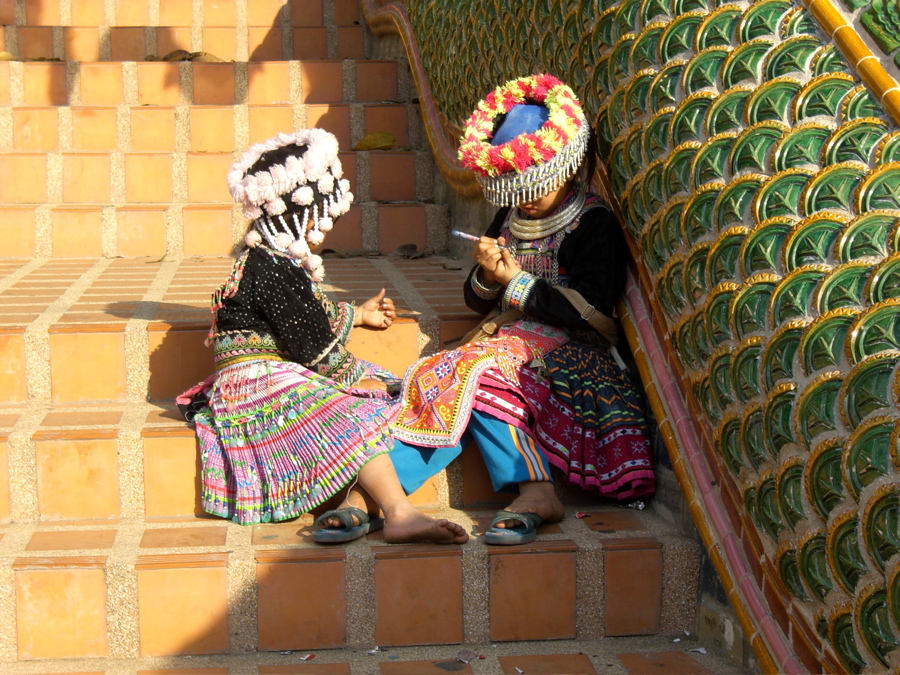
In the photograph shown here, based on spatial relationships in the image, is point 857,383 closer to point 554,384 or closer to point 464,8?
point 554,384

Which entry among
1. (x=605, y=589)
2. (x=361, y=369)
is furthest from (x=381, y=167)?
(x=605, y=589)

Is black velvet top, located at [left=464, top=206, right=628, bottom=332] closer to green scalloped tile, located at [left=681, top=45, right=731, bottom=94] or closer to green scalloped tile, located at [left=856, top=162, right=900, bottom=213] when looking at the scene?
green scalloped tile, located at [left=681, top=45, right=731, bottom=94]

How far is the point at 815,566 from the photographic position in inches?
87.7

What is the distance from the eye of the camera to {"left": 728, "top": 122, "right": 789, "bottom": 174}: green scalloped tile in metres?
2.46

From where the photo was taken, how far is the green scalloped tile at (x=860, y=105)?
7.54 feet

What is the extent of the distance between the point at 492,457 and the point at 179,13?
5.36 meters

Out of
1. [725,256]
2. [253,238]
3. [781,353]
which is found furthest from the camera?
[253,238]

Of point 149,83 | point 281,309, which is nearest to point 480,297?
point 281,309

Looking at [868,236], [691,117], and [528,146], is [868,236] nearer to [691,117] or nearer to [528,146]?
[691,117]

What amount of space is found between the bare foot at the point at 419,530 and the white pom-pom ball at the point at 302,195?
953mm

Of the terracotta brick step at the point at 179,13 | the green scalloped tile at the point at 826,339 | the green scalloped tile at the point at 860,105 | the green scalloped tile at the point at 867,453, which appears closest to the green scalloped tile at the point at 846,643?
the green scalloped tile at the point at 867,453

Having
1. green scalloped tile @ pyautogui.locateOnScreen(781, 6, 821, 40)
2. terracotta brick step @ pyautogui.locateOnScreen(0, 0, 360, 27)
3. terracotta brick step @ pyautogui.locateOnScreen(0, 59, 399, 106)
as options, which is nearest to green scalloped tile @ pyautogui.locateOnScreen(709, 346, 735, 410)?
green scalloped tile @ pyautogui.locateOnScreen(781, 6, 821, 40)

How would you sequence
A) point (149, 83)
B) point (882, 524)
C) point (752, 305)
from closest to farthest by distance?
point (882, 524)
point (752, 305)
point (149, 83)

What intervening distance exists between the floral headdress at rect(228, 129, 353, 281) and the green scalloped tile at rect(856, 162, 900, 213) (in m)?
1.51
